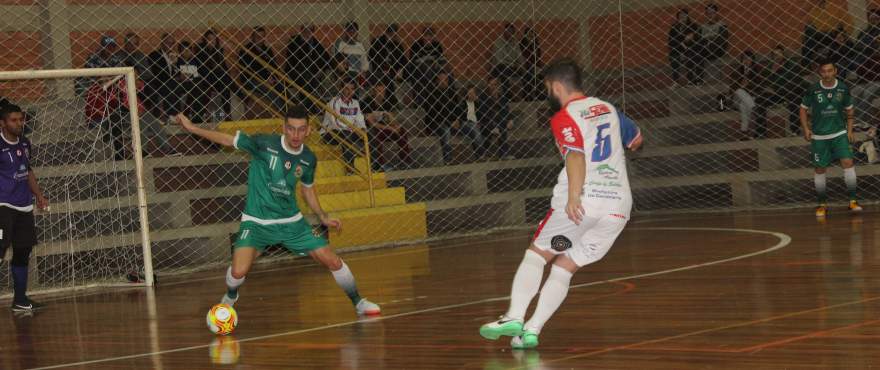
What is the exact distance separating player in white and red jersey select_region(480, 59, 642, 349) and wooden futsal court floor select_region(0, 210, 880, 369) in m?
0.23

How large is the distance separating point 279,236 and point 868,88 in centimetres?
1162

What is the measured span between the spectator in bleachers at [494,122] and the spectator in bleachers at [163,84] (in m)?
4.87

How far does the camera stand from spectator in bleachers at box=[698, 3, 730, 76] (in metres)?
18.4

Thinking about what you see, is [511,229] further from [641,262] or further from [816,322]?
[816,322]

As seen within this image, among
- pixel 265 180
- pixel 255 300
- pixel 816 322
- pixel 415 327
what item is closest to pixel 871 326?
pixel 816 322

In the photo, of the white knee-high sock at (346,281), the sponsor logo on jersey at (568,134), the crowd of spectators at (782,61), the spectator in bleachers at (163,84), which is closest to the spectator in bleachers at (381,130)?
the spectator in bleachers at (163,84)

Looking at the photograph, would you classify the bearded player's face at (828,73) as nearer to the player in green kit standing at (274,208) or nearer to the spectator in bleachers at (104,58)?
the player in green kit standing at (274,208)

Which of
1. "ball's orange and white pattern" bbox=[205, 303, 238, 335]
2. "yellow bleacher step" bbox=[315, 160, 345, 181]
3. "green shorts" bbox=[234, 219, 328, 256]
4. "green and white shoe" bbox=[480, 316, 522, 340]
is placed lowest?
"green and white shoe" bbox=[480, 316, 522, 340]

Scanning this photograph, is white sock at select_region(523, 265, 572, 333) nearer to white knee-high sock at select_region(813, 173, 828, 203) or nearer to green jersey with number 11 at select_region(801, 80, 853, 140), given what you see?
green jersey with number 11 at select_region(801, 80, 853, 140)

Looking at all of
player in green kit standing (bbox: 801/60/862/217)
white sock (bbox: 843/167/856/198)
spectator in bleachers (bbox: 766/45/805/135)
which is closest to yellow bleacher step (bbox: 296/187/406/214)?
player in green kit standing (bbox: 801/60/862/217)

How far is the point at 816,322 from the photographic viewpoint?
633 cm

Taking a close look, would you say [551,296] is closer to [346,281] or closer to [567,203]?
[567,203]

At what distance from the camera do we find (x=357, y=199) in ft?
50.7

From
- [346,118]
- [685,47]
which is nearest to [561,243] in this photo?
[346,118]
